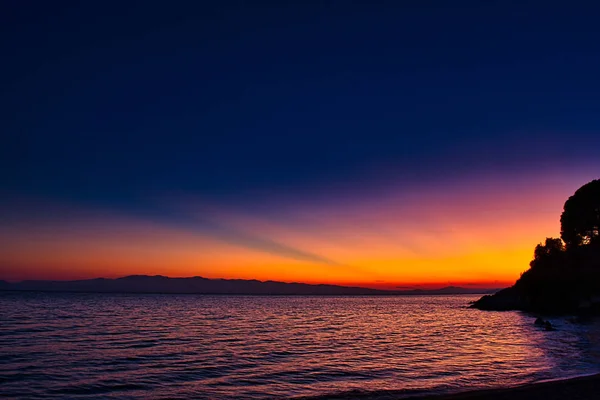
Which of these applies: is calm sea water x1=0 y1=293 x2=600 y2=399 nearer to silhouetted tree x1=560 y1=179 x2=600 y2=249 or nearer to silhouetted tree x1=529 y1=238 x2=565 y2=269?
silhouetted tree x1=529 y1=238 x2=565 y2=269

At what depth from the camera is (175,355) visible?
33156mm

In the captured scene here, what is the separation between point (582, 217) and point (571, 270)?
26.8 metres

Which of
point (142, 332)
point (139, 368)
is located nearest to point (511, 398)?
point (139, 368)

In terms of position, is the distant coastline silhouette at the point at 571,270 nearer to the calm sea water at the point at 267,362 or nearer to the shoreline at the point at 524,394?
the calm sea water at the point at 267,362

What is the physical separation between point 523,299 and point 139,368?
110m

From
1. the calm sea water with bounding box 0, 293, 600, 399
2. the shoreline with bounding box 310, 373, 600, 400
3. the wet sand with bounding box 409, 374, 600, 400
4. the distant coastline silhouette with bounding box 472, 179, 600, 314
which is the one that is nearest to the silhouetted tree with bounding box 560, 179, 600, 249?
the distant coastline silhouette with bounding box 472, 179, 600, 314

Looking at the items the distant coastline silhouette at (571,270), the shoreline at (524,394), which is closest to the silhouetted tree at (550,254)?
the distant coastline silhouette at (571,270)

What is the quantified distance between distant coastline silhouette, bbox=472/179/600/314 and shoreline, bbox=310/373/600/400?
7887cm

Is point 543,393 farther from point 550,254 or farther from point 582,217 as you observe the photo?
point 582,217

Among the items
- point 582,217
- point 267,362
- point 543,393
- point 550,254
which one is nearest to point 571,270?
point 550,254

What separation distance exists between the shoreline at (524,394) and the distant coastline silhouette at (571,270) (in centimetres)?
7887

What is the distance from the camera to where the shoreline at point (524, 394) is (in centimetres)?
1836

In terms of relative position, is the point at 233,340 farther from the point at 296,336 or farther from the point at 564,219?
the point at 564,219

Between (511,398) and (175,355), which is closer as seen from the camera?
(511,398)
